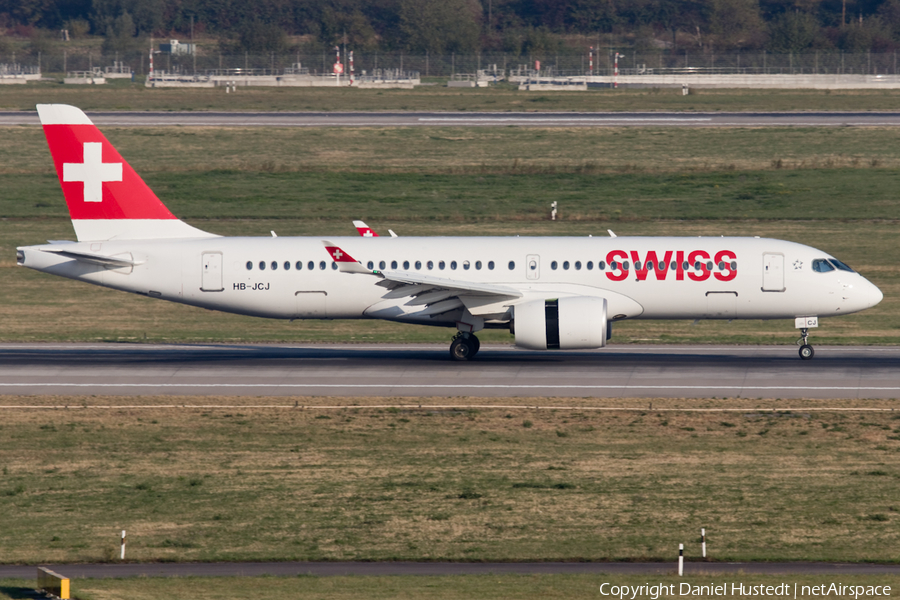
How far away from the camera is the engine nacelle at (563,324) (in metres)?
36.6

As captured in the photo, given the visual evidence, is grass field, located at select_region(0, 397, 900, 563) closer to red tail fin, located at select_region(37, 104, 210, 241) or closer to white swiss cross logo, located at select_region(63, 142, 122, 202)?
red tail fin, located at select_region(37, 104, 210, 241)

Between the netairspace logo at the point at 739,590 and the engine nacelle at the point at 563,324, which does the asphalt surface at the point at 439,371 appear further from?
the netairspace logo at the point at 739,590

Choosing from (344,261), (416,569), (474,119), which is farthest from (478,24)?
(416,569)

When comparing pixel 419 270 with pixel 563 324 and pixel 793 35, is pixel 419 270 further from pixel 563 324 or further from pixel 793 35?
pixel 793 35

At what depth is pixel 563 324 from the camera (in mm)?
36719

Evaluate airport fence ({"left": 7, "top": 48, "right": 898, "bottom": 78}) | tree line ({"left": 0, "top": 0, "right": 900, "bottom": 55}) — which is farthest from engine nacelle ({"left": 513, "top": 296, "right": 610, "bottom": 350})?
tree line ({"left": 0, "top": 0, "right": 900, "bottom": 55})

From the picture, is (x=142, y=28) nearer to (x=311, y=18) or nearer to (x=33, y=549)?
(x=311, y=18)

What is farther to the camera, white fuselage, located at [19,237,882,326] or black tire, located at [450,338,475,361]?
black tire, located at [450,338,475,361]

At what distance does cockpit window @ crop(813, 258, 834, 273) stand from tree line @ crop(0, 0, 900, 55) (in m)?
112

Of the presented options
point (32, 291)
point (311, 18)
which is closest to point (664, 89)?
point (311, 18)

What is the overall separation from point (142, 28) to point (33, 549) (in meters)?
160

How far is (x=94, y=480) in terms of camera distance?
84.1ft

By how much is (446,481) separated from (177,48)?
13450 centimetres

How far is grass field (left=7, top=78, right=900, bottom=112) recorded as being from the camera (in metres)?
100
